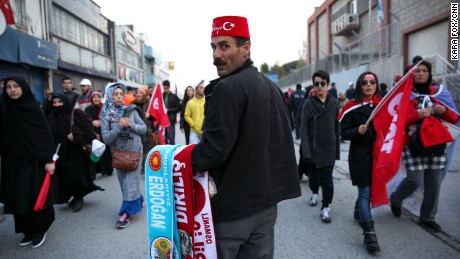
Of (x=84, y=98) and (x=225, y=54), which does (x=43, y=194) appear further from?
(x=84, y=98)

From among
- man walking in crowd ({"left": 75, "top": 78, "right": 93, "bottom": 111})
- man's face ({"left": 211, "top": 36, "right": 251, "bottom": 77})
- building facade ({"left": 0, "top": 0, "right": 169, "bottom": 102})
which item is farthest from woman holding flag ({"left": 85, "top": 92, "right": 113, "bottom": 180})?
man's face ({"left": 211, "top": 36, "right": 251, "bottom": 77})

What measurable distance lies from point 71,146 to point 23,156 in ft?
4.57

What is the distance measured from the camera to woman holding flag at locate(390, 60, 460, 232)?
3.81 meters

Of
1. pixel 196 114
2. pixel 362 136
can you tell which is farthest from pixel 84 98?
pixel 362 136

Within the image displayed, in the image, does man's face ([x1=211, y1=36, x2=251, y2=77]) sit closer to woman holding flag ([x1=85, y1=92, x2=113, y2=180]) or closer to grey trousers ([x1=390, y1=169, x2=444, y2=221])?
grey trousers ([x1=390, y1=169, x2=444, y2=221])

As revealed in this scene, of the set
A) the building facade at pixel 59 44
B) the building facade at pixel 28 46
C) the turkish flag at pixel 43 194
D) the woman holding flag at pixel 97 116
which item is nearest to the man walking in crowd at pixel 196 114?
the woman holding flag at pixel 97 116

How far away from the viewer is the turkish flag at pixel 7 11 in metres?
11.7

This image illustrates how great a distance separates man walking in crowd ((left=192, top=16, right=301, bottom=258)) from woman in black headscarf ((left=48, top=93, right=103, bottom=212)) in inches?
145

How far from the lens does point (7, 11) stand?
12.0 metres

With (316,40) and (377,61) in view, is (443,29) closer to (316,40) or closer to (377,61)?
(377,61)

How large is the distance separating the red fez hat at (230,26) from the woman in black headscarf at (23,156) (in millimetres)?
2779

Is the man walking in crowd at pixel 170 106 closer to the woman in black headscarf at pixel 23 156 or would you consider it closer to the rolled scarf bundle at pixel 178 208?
the woman in black headscarf at pixel 23 156

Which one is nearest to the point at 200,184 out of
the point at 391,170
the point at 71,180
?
the point at 391,170

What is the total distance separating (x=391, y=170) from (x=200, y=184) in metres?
2.41
